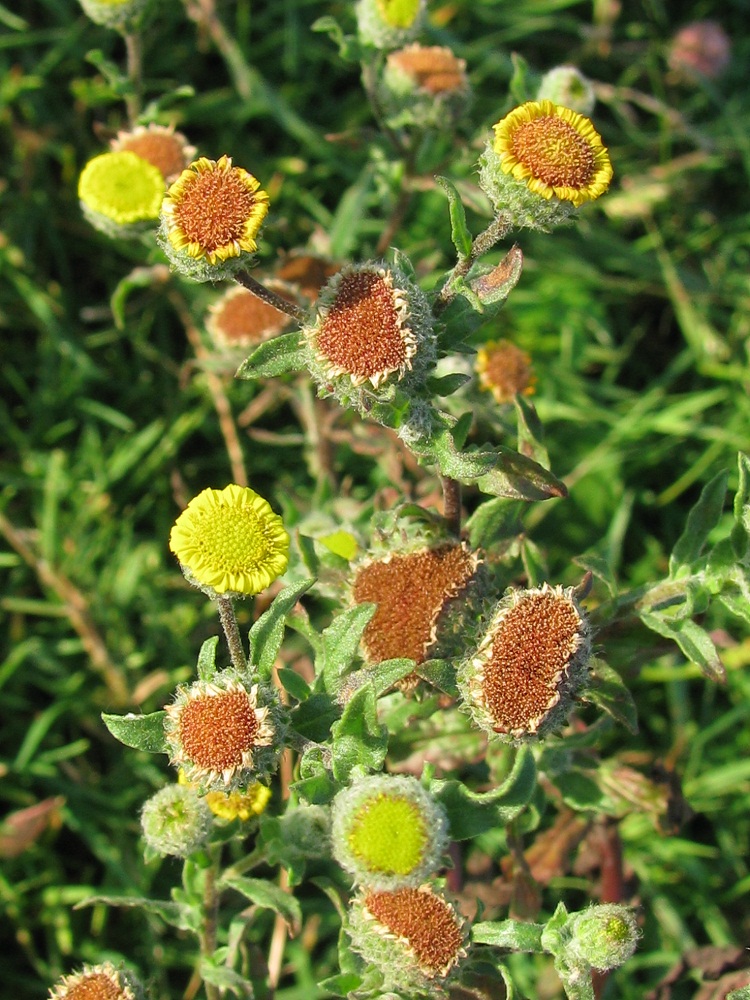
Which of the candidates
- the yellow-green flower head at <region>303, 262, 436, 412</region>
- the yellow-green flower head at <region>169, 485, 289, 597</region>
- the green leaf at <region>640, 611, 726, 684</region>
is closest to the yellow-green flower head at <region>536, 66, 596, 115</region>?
the yellow-green flower head at <region>303, 262, 436, 412</region>

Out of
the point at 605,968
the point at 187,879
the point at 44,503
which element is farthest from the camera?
the point at 44,503

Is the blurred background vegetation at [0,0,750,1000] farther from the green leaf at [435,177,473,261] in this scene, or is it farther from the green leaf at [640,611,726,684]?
the green leaf at [435,177,473,261]

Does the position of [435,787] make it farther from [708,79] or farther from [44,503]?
[708,79]

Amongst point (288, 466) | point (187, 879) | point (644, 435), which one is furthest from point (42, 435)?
point (644, 435)

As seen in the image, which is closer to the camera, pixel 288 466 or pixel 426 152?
pixel 426 152

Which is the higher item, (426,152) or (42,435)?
(426,152)

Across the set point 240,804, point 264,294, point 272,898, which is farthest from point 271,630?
point 264,294

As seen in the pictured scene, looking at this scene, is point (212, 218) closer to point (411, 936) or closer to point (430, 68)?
point (430, 68)
